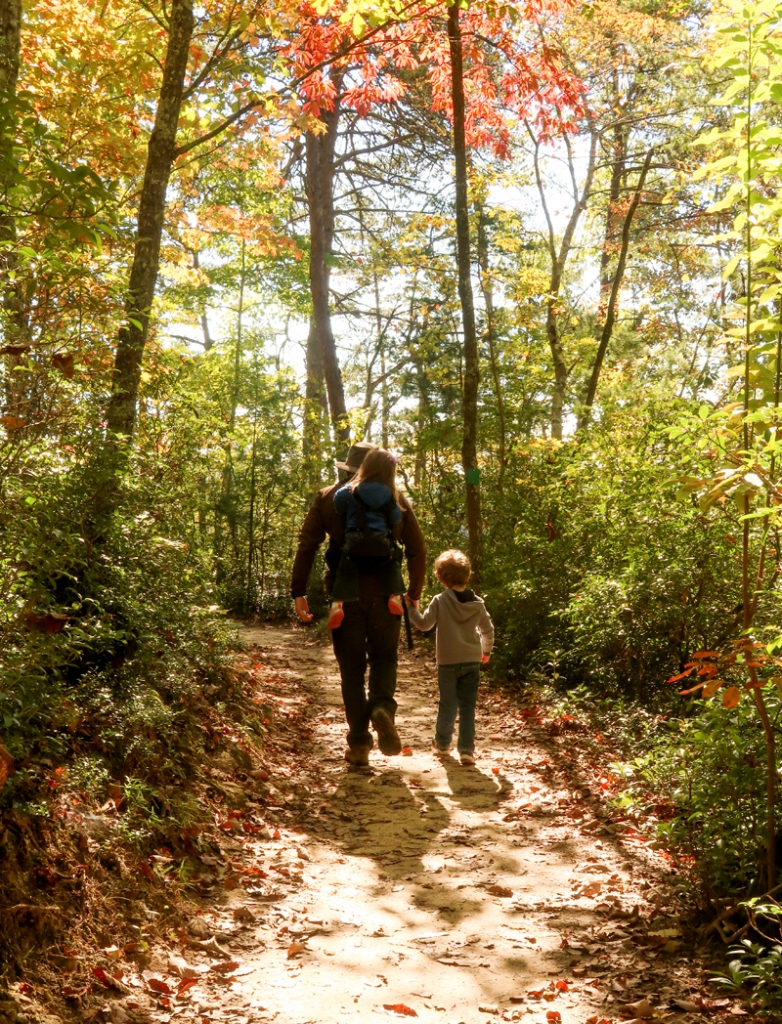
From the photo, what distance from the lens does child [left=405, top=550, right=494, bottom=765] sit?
6.91 metres

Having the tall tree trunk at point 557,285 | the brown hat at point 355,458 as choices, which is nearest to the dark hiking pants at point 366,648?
the brown hat at point 355,458

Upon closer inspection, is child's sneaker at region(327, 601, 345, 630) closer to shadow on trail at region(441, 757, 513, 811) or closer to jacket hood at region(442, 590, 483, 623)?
jacket hood at region(442, 590, 483, 623)

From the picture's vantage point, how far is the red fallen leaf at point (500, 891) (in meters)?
4.65

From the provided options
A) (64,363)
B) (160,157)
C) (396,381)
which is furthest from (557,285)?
(64,363)

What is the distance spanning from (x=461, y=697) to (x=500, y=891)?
2.37 meters

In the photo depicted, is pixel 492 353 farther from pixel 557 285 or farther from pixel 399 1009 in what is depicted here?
pixel 399 1009

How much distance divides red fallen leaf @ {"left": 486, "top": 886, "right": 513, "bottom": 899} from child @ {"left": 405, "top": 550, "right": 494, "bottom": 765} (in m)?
2.26

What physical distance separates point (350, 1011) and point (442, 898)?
1.21 meters

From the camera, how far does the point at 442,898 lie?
461 cm

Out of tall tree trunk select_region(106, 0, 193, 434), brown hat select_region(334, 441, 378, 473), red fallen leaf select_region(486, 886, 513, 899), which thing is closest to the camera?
red fallen leaf select_region(486, 886, 513, 899)

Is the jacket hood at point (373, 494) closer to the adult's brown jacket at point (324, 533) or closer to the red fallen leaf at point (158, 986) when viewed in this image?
the adult's brown jacket at point (324, 533)

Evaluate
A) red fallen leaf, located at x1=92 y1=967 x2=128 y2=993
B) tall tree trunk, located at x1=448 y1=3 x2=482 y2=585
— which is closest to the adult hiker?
red fallen leaf, located at x1=92 y1=967 x2=128 y2=993

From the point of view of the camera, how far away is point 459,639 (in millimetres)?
6906

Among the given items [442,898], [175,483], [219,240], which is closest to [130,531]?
[175,483]
